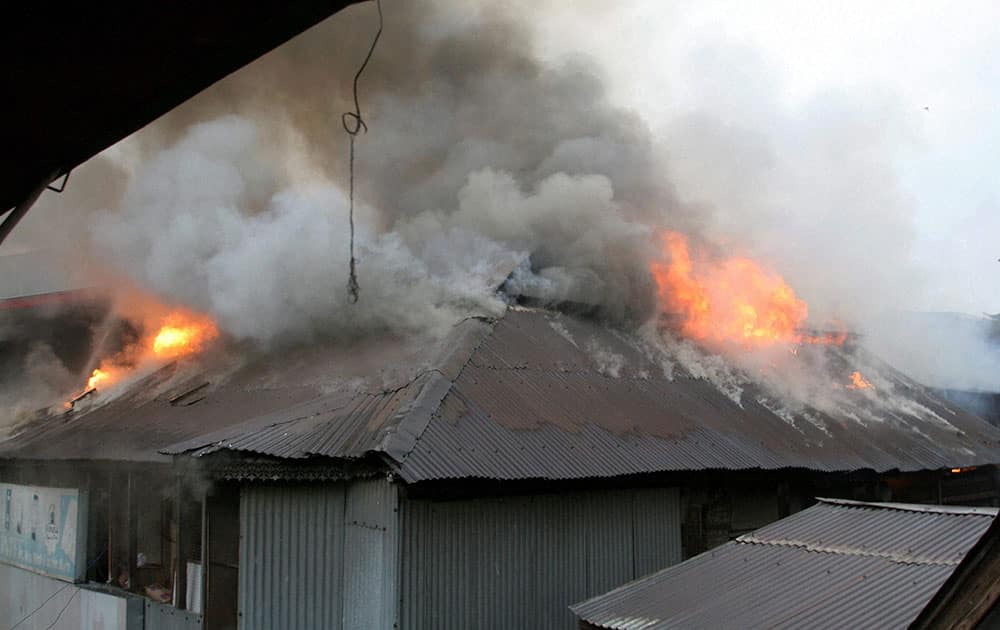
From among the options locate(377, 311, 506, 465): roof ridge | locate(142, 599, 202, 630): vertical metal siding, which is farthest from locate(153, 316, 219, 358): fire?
locate(377, 311, 506, 465): roof ridge

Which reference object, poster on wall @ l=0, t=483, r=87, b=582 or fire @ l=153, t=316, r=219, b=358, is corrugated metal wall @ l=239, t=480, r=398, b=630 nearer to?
poster on wall @ l=0, t=483, r=87, b=582

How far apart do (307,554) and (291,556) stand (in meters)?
0.16

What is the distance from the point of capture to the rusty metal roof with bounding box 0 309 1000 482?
8.63m

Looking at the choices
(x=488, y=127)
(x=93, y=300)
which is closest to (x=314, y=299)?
(x=488, y=127)

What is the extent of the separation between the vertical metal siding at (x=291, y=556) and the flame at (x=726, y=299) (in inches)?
333

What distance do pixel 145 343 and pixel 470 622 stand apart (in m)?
9.61

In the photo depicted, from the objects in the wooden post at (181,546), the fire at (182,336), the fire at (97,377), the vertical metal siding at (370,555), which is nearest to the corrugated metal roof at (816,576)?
the vertical metal siding at (370,555)

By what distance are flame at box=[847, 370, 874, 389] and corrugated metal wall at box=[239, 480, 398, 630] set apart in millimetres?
→ 11103

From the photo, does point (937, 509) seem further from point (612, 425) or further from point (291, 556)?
point (291, 556)

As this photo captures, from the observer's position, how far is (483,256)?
14039mm

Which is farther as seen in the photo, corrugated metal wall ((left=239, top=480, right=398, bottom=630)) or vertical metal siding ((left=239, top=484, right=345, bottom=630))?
vertical metal siding ((left=239, top=484, right=345, bottom=630))

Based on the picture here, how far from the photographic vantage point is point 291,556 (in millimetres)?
8656

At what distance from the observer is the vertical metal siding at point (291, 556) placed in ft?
28.0

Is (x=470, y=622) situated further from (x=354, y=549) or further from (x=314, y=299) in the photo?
(x=314, y=299)
